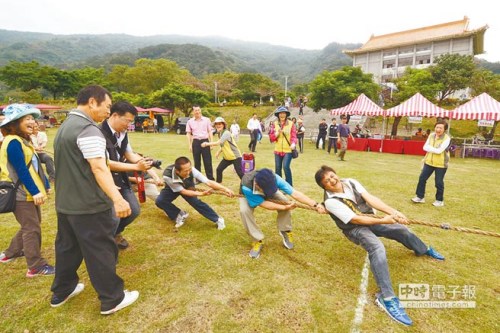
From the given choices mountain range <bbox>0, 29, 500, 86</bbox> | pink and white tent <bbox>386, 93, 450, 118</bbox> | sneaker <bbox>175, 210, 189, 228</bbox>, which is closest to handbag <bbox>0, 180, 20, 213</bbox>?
sneaker <bbox>175, 210, 189, 228</bbox>

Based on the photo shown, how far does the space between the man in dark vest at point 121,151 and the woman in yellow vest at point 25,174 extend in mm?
746

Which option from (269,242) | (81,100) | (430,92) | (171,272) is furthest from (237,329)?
(430,92)

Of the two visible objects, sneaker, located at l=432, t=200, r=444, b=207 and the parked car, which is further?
the parked car

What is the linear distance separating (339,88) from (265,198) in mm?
19363

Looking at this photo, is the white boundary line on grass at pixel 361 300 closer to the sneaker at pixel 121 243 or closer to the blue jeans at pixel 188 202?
the blue jeans at pixel 188 202

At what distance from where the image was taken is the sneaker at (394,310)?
2.50 m

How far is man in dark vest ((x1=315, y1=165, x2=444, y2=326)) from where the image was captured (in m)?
2.69

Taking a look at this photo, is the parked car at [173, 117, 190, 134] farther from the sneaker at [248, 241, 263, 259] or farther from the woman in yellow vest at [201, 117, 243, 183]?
the sneaker at [248, 241, 263, 259]

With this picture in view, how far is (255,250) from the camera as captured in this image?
3672 mm

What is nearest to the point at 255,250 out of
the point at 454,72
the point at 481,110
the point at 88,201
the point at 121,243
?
the point at 121,243

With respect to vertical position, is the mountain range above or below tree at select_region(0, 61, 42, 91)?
above

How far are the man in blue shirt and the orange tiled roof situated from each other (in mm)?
45966

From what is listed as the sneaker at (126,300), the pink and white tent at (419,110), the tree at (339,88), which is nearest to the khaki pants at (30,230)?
the sneaker at (126,300)

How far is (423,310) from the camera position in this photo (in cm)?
268
